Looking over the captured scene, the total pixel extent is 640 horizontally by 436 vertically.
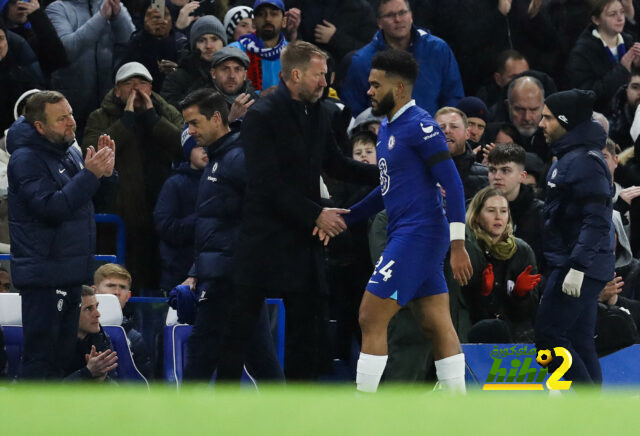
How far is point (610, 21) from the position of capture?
13180 millimetres

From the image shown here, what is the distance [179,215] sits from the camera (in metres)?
10.0

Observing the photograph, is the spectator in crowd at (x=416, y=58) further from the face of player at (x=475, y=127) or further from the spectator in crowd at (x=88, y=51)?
the spectator in crowd at (x=88, y=51)

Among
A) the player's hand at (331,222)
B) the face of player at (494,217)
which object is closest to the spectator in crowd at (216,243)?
the player's hand at (331,222)

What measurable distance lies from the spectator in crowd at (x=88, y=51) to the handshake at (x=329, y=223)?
4.48 meters

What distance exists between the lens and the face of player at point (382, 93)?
725cm

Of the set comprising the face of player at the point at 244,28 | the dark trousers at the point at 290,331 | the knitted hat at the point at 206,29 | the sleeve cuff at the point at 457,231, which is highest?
the face of player at the point at 244,28

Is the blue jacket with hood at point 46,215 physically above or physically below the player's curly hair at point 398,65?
below

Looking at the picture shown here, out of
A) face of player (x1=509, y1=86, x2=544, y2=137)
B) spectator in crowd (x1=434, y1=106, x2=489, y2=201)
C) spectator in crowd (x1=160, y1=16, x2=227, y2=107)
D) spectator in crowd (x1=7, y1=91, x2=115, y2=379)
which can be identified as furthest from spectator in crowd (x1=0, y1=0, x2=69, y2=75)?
face of player (x1=509, y1=86, x2=544, y2=137)

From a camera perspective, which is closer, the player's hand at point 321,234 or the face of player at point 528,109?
the player's hand at point 321,234

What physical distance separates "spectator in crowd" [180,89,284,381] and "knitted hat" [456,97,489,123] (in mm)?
3819

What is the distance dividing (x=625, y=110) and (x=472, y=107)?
1.96m

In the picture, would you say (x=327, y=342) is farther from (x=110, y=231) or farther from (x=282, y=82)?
(x=110, y=231)

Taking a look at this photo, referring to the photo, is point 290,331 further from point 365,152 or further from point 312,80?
point 365,152

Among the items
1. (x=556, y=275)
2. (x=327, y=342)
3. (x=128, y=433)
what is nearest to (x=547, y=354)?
(x=556, y=275)
